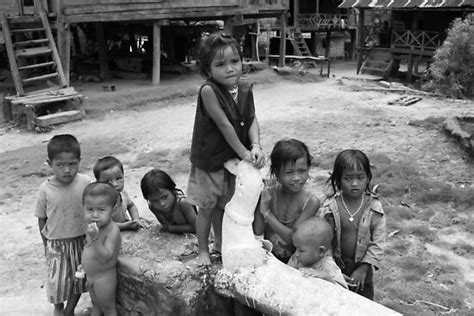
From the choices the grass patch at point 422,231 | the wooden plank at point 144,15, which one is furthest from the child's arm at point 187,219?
the wooden plank at point 144,15

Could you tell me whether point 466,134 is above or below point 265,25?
below

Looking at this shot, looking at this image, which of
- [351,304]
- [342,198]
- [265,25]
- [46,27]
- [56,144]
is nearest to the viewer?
[351,304]

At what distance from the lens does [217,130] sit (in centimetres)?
268

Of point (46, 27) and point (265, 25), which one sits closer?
point (46, 27)

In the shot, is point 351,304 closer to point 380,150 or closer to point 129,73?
point 380,150

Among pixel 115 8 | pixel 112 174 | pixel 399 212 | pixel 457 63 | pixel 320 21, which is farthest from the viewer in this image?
pixel 320 21

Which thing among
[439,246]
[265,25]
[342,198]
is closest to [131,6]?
[439,246]

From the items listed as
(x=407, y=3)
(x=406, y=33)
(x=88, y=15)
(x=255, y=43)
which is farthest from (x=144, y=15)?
(x=255, y=43)

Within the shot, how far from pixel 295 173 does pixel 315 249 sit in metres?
0.41

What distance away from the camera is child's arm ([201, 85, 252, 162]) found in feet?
8.48

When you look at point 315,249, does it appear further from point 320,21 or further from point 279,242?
point 320,21

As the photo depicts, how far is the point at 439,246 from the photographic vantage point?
485 centimetres

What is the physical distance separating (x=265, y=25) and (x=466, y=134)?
2052 cm

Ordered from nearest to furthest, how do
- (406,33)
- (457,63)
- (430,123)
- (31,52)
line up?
(430,123)
(31,52)
(457,63)
(406,33)
